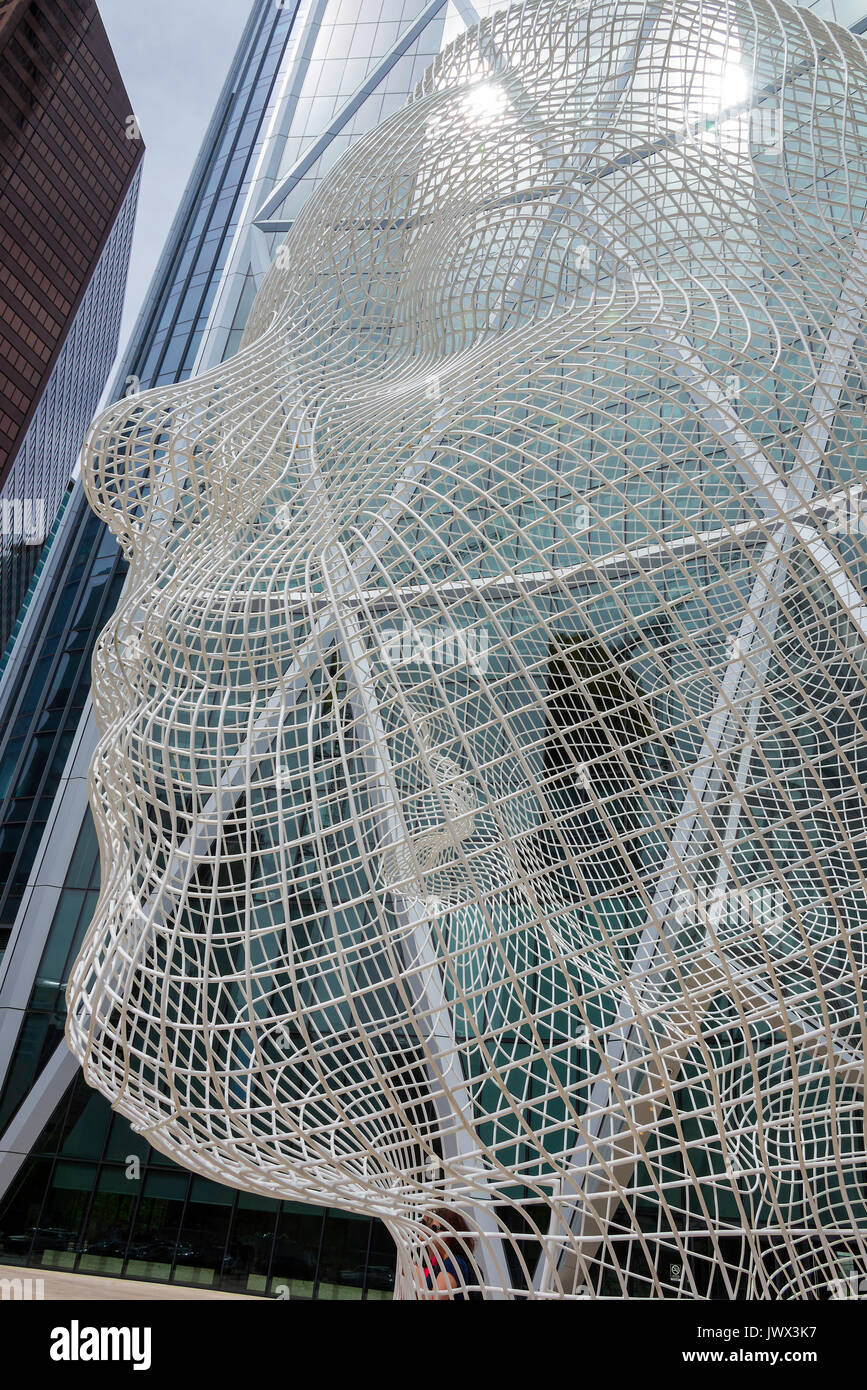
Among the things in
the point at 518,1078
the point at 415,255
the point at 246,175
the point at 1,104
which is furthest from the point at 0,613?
the point at 415,255

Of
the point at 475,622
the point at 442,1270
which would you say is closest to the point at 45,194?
the point at 475,622

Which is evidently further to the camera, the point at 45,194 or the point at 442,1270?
the point at 45,194

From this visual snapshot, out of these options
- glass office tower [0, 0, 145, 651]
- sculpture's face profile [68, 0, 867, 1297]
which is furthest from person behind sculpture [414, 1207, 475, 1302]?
glass office tower [0, 0, 145, 651]

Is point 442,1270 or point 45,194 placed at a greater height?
point 45,194

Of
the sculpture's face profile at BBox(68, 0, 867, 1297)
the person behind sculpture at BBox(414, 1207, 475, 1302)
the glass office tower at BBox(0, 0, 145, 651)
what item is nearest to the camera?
the sculpture's face profile at BBox(68, 0, 867, 1297)

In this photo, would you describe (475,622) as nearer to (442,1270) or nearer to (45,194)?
(442,1270)

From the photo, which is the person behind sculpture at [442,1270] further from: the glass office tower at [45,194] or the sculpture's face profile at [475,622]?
the glass office tower at [45,194]

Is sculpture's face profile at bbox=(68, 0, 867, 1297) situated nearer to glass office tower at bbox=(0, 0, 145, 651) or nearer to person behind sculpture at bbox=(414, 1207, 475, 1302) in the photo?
person behind sculpture at bbox=(414, 1207, 475, 1302)

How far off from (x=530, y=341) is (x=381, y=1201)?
6592 millimetres

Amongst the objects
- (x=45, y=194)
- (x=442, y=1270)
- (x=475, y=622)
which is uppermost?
(x=45, y=194)

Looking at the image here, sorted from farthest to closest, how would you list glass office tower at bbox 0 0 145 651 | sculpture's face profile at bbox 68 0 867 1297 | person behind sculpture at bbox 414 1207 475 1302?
glass office tower at bbox 0 0 145 651, person behind sculpture at bbox 414 1207 475 1302, sculpture's face profile at bbox 68 0 867 1297

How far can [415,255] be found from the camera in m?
10.0

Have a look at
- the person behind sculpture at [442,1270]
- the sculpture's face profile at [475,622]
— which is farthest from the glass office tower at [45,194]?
the person behind sculpture at [442,1270]
